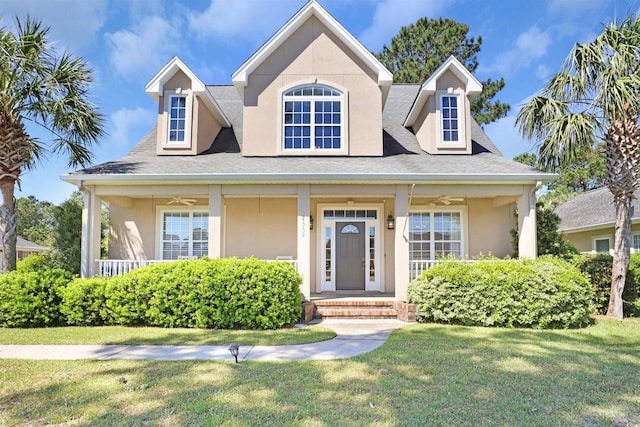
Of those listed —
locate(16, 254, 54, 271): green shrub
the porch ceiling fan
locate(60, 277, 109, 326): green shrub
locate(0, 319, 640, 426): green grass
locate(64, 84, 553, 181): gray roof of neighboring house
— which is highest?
locate(64, 84, 553, 181): gray roof of neighboring house

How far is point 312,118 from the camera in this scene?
11.6 meters

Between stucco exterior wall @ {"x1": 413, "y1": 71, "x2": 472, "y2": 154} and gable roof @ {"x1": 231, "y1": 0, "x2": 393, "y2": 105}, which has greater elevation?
gable roof @ {"x1": 231, "y1": 0, "x2": 393, "y2": 105}

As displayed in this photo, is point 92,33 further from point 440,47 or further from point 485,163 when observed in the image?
point 440,47

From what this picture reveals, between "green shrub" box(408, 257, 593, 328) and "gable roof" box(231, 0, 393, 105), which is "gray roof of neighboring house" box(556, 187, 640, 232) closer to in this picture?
"green shrub" box(408, 257, 593, 328)

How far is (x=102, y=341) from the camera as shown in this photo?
23.7ft

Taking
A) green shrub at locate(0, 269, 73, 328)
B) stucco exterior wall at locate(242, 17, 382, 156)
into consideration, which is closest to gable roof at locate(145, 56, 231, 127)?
stucco exterior wall at locate(242, 17, 382, 156)

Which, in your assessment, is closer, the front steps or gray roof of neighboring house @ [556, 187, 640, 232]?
the front steps

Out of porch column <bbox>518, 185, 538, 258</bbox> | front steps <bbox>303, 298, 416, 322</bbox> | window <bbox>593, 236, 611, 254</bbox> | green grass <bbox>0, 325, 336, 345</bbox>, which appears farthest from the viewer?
window <bbox>593, 236, 611, 254</bbox>

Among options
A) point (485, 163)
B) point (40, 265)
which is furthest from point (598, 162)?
point (40, 265)

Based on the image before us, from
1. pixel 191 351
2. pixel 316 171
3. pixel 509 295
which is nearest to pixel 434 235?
pixel 509 295

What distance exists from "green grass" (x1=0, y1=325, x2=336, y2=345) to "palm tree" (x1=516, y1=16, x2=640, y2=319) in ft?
23.3

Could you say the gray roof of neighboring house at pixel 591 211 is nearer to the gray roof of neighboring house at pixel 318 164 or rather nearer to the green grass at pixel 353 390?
the gray roof of neighboring house at pixel 318 164

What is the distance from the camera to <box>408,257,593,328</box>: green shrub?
27.8 ft

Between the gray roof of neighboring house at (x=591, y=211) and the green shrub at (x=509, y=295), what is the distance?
31.4 ft
